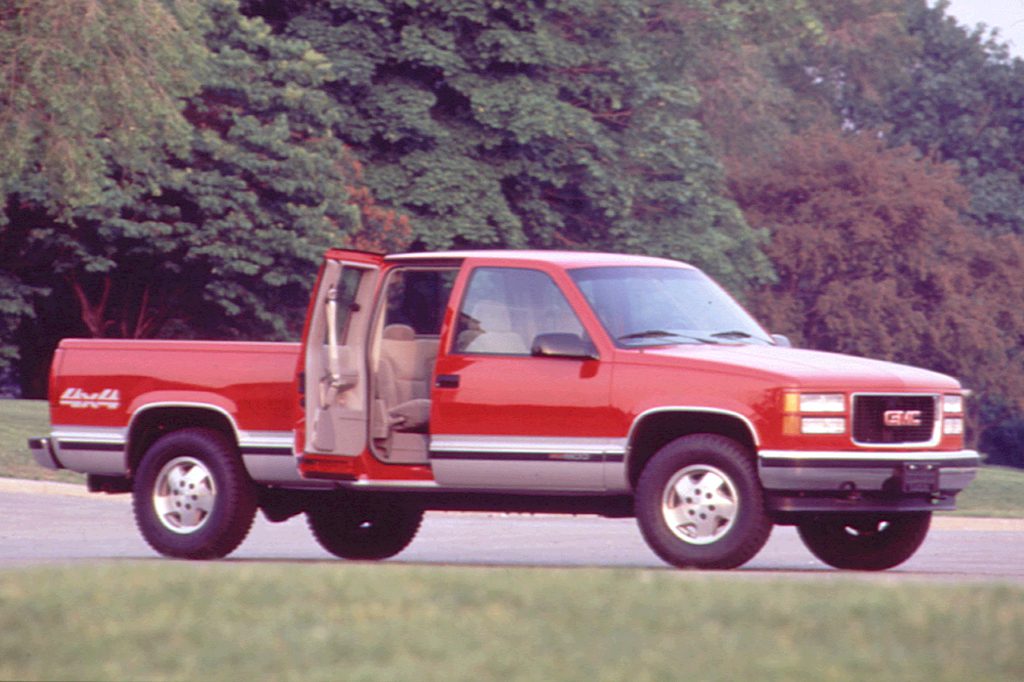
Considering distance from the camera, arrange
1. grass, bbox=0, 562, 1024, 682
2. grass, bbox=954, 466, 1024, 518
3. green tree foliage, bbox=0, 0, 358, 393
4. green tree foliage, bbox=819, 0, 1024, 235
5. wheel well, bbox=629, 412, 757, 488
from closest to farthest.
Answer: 1. grass, bbox=0, 562, 1024, 682
2. wheel well, bbox=629, 412, 757, 488
3. grass, bbox=954, 466, 1024, 518
4. green tree foliage, bbox=0, 0, 358, 393
5. green tree foliage, bbox=819, 0, 1024, 235

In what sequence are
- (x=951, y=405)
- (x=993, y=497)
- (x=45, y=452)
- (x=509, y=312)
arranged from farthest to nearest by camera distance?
(x=993, y=497), (x=45, y=452), (x=509, y=312), (x=951, y=405)

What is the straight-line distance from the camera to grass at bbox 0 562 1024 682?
21.3 feet

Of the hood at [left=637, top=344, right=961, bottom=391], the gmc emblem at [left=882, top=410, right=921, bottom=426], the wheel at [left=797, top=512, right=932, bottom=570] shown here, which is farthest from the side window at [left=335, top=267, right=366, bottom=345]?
the gmc emblem at [left=882, top=410, right=921, bottom=426]

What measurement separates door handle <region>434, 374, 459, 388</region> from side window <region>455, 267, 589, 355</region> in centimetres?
19

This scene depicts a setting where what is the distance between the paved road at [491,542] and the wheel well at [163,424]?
74 cm

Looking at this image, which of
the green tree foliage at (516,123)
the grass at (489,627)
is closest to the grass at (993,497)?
the green tree foliage at (516,123)

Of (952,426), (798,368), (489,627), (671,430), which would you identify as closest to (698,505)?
(671,430)

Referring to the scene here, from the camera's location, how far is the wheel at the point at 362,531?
14.2 m

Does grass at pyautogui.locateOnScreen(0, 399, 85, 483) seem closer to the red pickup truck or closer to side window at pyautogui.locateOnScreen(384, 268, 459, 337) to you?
the red pickup truck

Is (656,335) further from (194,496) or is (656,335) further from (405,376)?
(194,496)

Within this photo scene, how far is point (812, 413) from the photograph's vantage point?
11.6m

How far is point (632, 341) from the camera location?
12258 mm

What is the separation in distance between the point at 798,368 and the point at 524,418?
1.70 meters

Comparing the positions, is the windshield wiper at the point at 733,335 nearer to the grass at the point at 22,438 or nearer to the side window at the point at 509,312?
the side window at the point at 509,312
